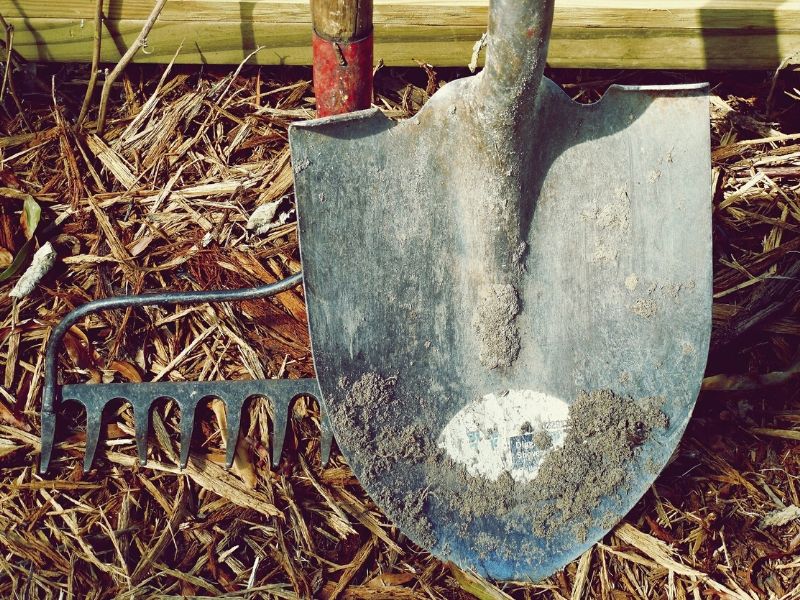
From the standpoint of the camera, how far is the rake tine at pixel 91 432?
1530mm

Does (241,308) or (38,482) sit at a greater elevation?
(241,308)

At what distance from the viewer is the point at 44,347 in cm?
163

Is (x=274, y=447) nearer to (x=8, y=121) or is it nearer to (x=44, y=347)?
(x=44, y=347)

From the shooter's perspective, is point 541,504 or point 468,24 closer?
point 541,504

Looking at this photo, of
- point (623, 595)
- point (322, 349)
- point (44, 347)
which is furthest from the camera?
point (44, 347)

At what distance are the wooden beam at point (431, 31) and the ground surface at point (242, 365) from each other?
0.31ft

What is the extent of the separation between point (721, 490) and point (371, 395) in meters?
0.80

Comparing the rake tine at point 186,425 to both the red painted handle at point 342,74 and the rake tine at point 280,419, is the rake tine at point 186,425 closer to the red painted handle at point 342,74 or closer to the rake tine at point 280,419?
the rake tine at point 280,419

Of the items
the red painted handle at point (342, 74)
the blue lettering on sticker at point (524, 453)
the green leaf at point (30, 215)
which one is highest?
the red painted handle at point (342, 74)

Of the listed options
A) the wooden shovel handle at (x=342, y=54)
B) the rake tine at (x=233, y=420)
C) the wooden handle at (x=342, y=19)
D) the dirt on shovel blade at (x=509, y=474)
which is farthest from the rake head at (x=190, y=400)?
the wooden handle at (x=342, y=19)

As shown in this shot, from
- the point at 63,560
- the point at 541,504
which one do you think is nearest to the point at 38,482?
the point at 63,560

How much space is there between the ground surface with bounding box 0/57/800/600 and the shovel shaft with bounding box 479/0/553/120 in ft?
1.99

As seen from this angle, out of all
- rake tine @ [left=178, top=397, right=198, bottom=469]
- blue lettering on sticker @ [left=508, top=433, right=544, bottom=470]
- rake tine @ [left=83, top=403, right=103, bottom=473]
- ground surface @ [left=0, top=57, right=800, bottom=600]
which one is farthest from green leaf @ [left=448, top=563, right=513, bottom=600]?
rake tine @ [left=83, top=403, right=103, bottom=473]

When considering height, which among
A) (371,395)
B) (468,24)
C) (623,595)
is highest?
(468,24)
